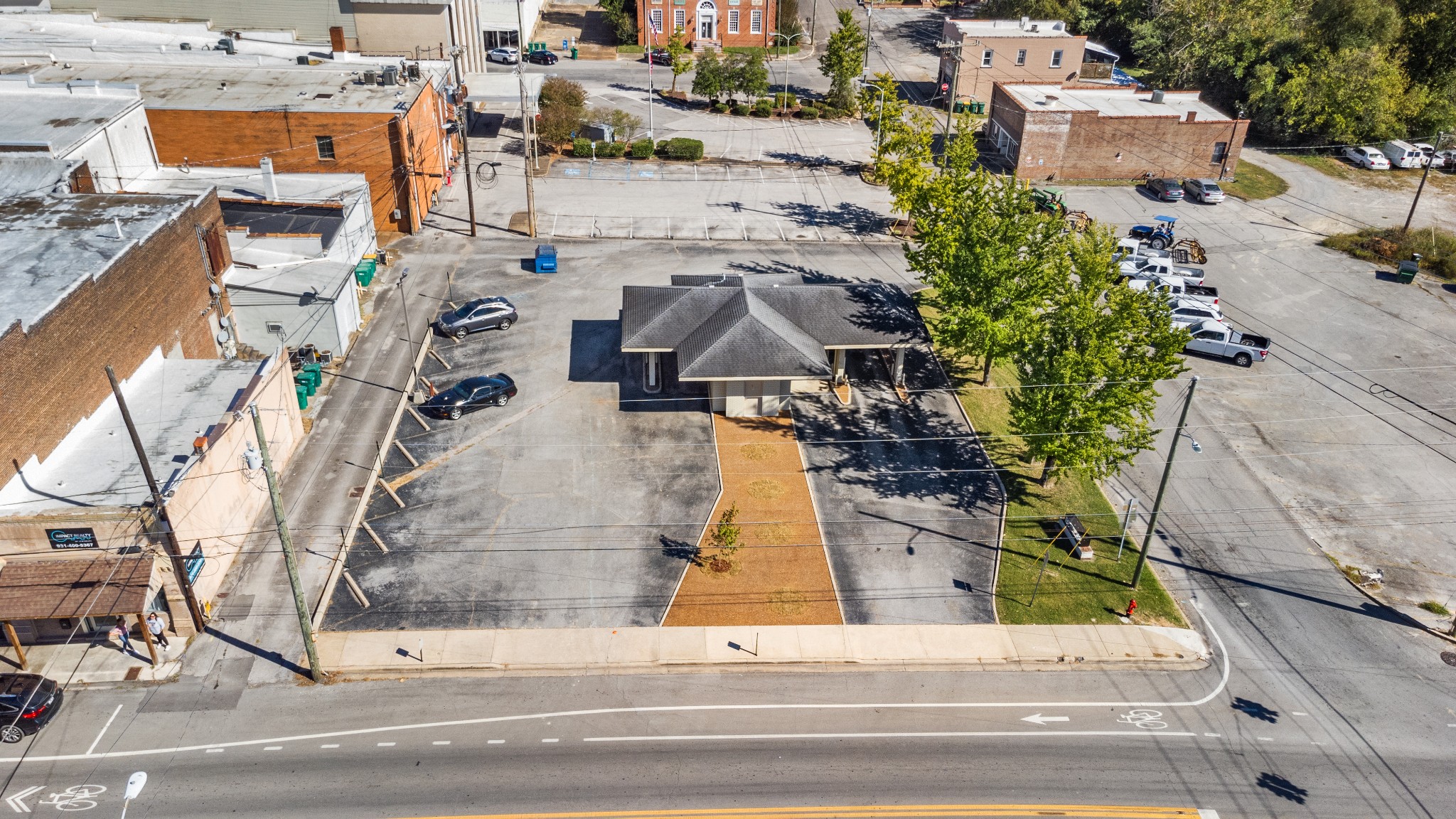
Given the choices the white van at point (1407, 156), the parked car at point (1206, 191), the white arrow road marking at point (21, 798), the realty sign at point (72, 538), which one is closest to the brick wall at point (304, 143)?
the realty sign at point (72, 538)

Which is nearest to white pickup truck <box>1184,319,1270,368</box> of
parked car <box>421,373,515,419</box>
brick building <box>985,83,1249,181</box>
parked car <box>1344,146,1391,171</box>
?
brick building <box>985,83,1249,181</box>

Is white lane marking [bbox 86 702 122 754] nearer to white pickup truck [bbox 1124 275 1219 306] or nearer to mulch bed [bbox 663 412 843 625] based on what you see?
mulch bed [bbox 663 412 843 625]

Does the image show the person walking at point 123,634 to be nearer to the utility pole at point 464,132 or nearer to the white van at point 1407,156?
the utility pole at point 464,132

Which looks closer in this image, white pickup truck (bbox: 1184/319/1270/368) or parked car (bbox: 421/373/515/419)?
parked car (bbox: 421/373/515/419)

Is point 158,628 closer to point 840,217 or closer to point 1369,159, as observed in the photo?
point 840,217

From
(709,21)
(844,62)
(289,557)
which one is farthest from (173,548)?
(709,21)

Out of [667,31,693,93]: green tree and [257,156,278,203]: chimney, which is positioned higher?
[667,31,693,93]: green tree
